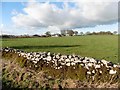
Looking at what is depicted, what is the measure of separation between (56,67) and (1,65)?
8.20ft

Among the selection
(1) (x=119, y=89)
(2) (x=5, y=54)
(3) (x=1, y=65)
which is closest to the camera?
(1) (x=119, y=89)

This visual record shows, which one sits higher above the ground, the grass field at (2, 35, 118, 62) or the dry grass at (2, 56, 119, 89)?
the grass field at (2, 35, 118, 62)

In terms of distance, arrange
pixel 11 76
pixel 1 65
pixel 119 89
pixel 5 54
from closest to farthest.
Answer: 1. pixel 119 89
2. pixel 11 76
3. pixel 1 65
4. pixel 5 54

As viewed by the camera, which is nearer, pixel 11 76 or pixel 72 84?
pixel 72 84

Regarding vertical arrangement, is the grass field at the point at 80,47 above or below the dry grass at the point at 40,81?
above

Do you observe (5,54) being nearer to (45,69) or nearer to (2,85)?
(45,69)

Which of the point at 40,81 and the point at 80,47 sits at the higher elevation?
the point at 80,47

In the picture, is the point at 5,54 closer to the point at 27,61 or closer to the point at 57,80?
the point at 27,61

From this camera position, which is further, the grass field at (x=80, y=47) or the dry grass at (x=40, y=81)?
the grass field at (x=80, y=47)

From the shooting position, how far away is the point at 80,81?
9.17 meters

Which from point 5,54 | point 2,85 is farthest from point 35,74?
point 5,54

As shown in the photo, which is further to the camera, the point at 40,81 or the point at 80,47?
the point at 80,47

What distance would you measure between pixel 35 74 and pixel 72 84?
5.18 feet

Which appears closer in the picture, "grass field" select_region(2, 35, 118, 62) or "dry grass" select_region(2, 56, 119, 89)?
"dry grass" select_region(2, 56, 119, 89)
